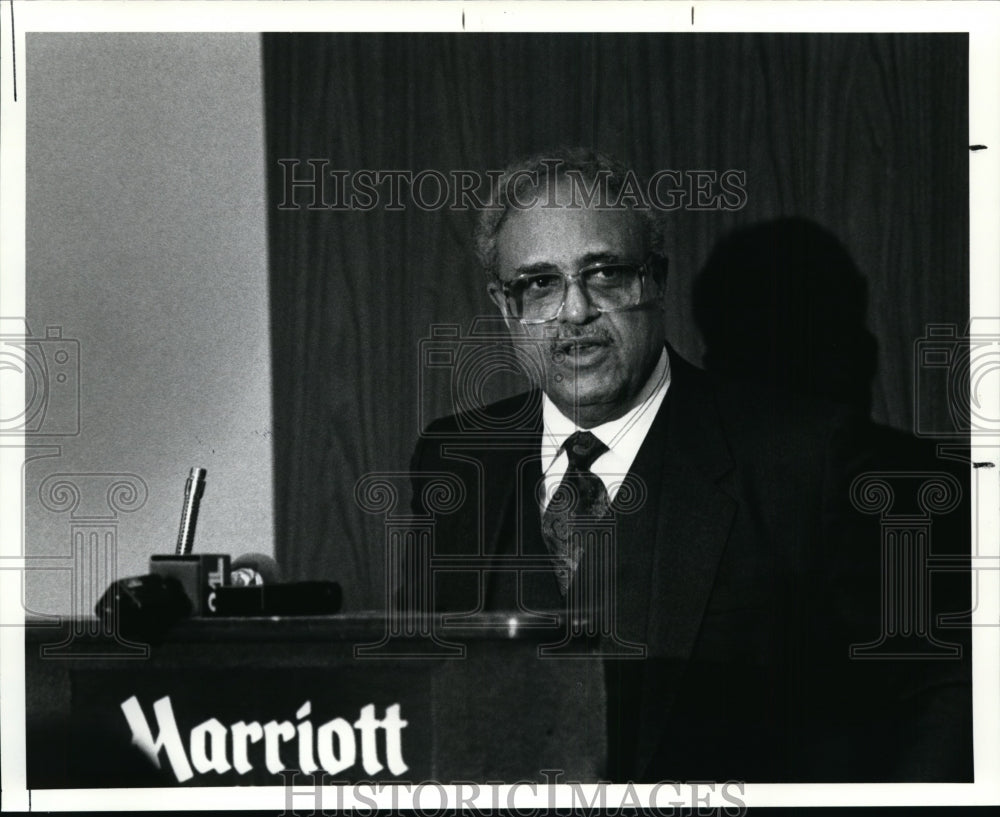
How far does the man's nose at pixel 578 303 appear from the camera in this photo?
12.3ft

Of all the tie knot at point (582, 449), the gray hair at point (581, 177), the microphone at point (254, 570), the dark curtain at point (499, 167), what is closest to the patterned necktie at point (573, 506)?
the tie knot at point (582, 449)

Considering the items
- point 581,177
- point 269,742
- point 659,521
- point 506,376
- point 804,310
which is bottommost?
point 269,742

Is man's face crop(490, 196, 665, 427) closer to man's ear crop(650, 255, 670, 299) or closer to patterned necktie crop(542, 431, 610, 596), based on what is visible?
man's ear crop(650, 255, 670, 299)

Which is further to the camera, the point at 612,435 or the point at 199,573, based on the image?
the point at 612,435

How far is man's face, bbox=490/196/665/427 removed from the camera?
148 inches

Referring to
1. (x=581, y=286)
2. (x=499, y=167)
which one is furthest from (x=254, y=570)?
(x=499, y=167)

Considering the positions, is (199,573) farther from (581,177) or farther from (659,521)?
(581,177)

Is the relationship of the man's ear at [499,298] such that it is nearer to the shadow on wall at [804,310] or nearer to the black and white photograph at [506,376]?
the black and white photograph at [506,376]

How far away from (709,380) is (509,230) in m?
0.68

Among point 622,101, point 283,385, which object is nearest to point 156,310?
point 283,385

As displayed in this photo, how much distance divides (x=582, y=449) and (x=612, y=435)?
9 centimetres

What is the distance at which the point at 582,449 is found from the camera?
380 cm

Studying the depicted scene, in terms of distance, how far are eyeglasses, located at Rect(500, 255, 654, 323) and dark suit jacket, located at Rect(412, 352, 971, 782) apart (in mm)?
231

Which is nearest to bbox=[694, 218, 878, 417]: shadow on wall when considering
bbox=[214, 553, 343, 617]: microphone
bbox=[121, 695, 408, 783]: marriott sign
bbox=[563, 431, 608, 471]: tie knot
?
bbox=[563, 431, 608, 471]: tie knot
